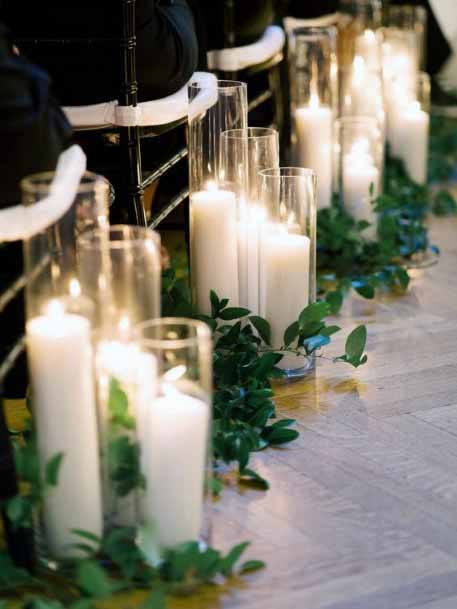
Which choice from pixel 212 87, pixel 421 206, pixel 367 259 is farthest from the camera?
pixel 421 206

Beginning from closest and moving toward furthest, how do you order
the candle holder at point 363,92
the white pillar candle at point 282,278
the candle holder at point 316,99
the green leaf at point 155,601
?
the green leaf at point 155,601
the white pillar candle at point 282,278
the candle holder at point 316,99
the candle holder at point 363,92

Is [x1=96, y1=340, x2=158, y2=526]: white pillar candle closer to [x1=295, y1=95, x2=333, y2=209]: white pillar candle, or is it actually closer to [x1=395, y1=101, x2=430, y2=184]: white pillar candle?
[x1=295, y1=95, x2=333, y2=209]: white pillar candle

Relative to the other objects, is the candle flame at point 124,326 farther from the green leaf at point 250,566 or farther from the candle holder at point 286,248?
the candle holder at point 286,248

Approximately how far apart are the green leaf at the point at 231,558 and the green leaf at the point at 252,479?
195mm

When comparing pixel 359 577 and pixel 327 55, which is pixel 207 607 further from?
pixel 327 55

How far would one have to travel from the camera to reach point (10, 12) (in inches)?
68.1

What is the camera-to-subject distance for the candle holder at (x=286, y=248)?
1819 millimetres

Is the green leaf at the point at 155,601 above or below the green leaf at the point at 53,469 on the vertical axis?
below

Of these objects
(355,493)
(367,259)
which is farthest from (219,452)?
(367,259)

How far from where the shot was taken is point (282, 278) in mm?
1839

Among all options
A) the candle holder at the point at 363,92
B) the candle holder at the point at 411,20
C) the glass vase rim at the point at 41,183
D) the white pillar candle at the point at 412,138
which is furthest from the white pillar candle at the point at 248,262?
the candle holder at the point at 411,20

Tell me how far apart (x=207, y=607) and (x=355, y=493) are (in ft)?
1.06

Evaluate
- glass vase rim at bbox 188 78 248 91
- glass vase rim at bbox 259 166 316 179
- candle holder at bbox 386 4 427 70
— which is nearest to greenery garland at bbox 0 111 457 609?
glass vase rim at bbox 259 166 316 179

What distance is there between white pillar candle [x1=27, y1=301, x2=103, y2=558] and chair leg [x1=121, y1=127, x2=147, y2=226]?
0.62 m
